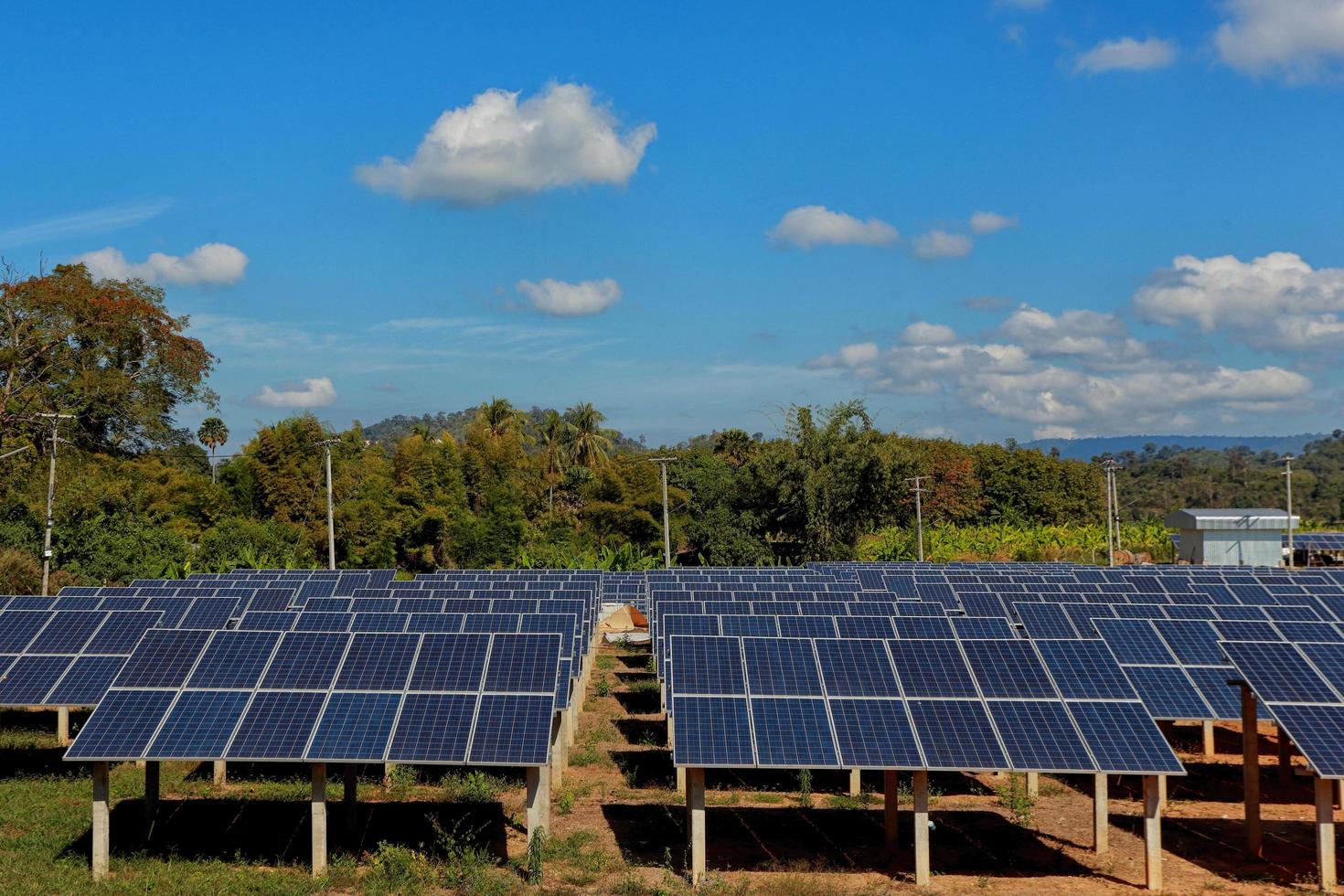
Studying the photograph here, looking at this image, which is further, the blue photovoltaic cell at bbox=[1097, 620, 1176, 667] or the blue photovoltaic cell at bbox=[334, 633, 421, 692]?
the blue photovoltaic cell at bbox=[1097, 620, 1176, 667]

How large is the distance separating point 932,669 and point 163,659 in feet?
32.6

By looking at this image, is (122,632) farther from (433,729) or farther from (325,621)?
(433,729)

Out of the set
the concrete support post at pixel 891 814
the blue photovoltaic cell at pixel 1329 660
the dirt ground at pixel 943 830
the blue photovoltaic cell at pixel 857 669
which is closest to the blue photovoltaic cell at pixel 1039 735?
the blue photovoltaic cell at pixel 857 669

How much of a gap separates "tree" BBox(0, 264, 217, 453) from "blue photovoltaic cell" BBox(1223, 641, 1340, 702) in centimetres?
5185

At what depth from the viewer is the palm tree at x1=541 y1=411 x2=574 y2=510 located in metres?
84.5

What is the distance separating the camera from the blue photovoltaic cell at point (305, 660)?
1373cm

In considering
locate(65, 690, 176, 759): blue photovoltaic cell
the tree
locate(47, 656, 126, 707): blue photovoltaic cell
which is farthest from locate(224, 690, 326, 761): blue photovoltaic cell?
the tree

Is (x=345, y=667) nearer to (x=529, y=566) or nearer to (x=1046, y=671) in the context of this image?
(x=1046, y=671)

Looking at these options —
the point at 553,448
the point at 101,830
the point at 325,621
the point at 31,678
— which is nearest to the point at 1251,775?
the point at 101,830

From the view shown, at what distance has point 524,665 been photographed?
555 inches

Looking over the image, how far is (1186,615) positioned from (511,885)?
14.0 metres

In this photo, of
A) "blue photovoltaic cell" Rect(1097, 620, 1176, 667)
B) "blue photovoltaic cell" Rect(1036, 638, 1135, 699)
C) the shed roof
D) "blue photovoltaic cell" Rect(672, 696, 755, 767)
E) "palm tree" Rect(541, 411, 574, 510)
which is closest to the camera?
"blue photovoltaic cell" Rect(672, 696, 755, 767)

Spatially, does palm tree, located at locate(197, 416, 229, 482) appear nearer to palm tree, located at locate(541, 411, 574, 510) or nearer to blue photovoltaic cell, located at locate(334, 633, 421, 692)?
palm tree, located at locate(541, 411, 574, 510)

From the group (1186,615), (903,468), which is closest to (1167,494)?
(903,468)
